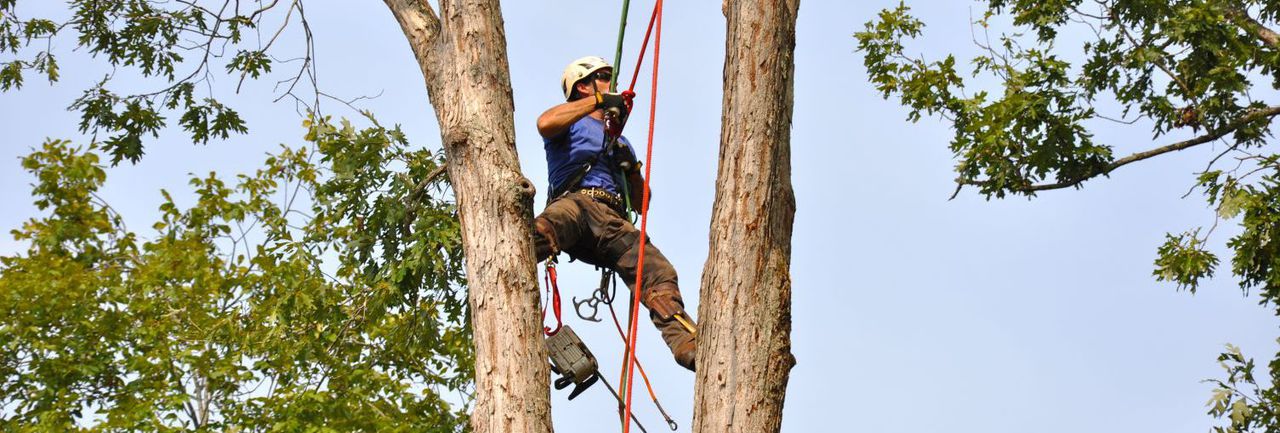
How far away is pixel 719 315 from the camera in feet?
13.3

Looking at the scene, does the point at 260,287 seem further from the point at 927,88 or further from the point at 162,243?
the point at 927,88

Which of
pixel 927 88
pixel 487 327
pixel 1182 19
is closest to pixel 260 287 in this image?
pixel 927 88

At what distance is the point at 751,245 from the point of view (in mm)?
4055

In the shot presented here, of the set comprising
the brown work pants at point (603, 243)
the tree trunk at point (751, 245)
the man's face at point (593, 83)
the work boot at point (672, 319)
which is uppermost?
the man's face at point (593, 83)

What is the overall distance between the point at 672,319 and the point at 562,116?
0.99m

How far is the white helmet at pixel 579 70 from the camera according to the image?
6422mm

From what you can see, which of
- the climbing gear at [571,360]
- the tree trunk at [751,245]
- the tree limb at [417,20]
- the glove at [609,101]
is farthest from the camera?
the glove at [609,101]

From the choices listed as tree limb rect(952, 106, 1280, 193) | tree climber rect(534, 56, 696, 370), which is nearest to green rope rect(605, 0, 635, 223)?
tree climber rect(534, 56, 696, 370)

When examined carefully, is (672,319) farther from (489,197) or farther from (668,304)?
(489,197)

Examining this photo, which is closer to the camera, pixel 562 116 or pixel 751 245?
pixel 751 245

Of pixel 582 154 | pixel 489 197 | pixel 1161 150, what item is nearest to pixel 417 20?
pixel 489 197

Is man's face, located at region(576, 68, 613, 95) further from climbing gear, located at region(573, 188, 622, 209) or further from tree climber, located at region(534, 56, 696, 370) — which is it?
climbing gear, located at region(573, 188, 622, 209)

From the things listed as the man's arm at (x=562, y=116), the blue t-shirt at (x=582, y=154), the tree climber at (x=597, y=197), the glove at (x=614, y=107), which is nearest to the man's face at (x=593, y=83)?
the tree climber at (x=597, y=197)

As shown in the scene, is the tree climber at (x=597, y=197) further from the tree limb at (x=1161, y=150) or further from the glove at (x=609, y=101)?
the tree limb at (x=1161, y=150)
